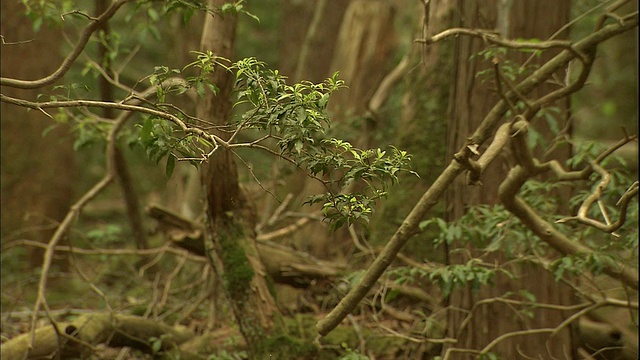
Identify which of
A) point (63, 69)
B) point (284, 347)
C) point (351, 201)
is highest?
point (63, 69)

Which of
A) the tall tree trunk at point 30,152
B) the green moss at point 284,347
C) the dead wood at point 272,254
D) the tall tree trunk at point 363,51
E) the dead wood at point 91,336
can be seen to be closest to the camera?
the green moss at point 284,347

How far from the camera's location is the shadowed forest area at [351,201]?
3.93 m

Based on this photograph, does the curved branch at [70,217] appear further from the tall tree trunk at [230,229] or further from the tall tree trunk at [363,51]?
the tall tree trunk at [363,51]

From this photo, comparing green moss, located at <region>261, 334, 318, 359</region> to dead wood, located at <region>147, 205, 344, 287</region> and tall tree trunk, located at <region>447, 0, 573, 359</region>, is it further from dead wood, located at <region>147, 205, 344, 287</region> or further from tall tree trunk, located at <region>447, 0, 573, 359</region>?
tall tree trunk, located at <region>447, 0, 573, 359</region>

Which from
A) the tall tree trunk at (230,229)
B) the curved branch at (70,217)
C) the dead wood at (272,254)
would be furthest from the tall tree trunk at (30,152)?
the tall tree trunk at (230,229)

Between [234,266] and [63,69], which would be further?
[234,266]

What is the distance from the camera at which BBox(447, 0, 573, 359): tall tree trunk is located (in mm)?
5566

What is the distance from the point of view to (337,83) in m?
3.64

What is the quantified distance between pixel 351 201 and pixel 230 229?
196 cm

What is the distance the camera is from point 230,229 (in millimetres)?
5434

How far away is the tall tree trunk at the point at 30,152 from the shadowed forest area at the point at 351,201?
2 centimetres

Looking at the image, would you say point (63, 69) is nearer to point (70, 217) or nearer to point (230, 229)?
point (230, 229)

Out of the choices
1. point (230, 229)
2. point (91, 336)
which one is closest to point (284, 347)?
point (230, 229)

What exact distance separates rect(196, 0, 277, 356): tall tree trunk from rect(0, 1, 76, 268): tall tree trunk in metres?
2.99
